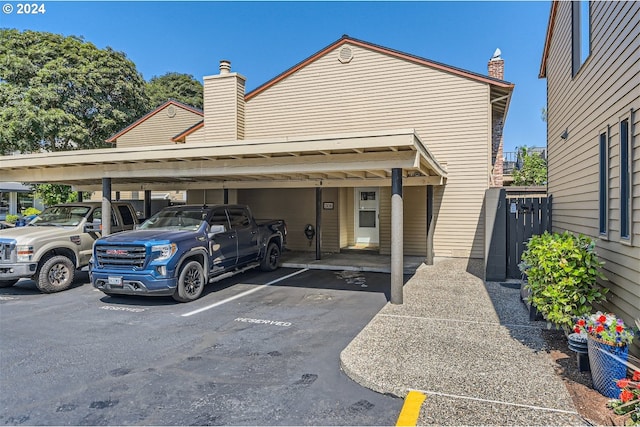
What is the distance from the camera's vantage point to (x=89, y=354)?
4832 mm

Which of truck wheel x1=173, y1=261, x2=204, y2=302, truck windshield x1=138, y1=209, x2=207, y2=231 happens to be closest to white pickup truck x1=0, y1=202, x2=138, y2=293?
truck windshield x1=138, y1=209, x2=207, y2=231

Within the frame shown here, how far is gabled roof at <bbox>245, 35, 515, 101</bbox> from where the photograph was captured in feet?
38.1

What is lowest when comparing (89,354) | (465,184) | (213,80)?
(89,354)

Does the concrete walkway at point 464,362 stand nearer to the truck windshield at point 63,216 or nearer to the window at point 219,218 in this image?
the window at point 219,218

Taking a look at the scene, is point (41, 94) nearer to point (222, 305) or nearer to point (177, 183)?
point (177, 183)

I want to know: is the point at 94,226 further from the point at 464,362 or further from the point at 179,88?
the point at 179,88

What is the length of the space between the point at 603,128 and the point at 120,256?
306 inches

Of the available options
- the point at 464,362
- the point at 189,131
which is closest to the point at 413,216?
the point at 189,131

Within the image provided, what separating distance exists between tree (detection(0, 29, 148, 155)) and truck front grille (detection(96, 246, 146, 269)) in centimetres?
1634

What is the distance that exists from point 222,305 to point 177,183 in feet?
21.1

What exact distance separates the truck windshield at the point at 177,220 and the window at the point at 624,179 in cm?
687

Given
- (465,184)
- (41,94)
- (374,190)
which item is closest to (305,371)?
(465,184)

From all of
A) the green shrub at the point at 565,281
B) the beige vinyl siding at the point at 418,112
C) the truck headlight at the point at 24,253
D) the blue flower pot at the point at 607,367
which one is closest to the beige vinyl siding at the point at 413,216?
the beige vinyl siding at the point at 418,112

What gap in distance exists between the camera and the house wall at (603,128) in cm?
403
